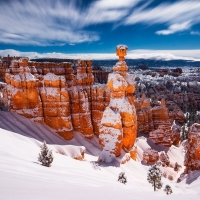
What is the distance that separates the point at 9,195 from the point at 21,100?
76.3 feet

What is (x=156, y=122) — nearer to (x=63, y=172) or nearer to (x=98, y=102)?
(x=98, y=102)

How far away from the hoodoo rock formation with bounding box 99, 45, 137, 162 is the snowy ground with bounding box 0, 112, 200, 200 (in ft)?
6.39

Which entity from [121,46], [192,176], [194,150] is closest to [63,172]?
[121,46]

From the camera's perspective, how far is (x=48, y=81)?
96.1ft

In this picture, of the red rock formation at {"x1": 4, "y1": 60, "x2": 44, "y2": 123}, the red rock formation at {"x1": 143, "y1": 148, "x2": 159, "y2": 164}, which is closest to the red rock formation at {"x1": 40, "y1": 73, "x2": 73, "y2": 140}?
the red rock formation at {"x1": 4, "y1": 60, "x2": 44, "y2": 123}

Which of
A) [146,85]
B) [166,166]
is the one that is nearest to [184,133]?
[166,166]

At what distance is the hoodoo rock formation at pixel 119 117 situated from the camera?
901 inches

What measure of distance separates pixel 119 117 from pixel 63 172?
481 inches

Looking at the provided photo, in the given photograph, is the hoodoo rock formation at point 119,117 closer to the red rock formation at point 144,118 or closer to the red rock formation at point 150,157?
the red rock formation at point 150,157

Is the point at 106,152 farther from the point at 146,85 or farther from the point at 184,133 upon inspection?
the point at 146,85

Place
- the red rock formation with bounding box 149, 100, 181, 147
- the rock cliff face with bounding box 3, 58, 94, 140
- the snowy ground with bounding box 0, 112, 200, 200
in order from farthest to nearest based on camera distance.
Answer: the red rock formation with bounding box 149, 100, 181, 147
the rock cliff face with bounding box 3, 58, 94, 140
the snowy ground with bounding box 0, 112, 200, 200

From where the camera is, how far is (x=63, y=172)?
39.4ft

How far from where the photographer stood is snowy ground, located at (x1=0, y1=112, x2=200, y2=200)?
22.8 ft

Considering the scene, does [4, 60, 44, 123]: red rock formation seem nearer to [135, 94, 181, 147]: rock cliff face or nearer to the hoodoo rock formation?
the hoodoo rock formation
